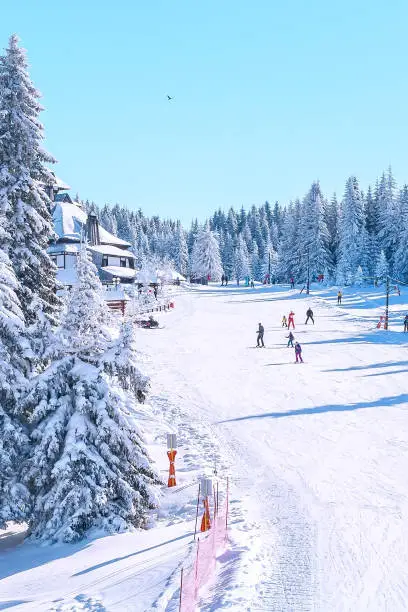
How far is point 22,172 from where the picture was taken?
16.4m

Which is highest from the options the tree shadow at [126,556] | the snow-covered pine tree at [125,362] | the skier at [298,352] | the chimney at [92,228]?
the chimney at [92,228]

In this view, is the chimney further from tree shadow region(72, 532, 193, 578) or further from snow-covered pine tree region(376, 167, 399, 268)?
tree shadow region(72, 532, 193, 578)

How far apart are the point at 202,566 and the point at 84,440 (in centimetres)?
366

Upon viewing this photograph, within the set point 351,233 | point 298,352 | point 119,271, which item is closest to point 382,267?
point 351,233

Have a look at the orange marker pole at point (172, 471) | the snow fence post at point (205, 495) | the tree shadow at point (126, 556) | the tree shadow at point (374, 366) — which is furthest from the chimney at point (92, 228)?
the tree shadow at point (126, 556)

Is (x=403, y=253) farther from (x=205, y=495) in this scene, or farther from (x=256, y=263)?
(x=205, y=495)

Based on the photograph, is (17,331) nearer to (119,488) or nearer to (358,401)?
(119,488)

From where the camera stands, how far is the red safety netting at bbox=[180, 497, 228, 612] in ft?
24.4

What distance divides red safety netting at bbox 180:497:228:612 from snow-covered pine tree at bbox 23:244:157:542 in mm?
2038

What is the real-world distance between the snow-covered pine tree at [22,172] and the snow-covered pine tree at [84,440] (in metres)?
5.08

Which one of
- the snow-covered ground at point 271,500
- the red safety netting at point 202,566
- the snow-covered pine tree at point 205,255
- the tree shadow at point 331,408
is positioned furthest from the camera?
the snow-covered pine tree at point 205,255

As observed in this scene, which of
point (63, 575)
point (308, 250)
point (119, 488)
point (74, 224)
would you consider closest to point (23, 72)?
point (119, 488)

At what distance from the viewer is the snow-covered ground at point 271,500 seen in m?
7.91

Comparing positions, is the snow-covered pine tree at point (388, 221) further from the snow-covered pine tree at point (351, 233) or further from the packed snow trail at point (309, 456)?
the packed snow trail at point (309, 456)
